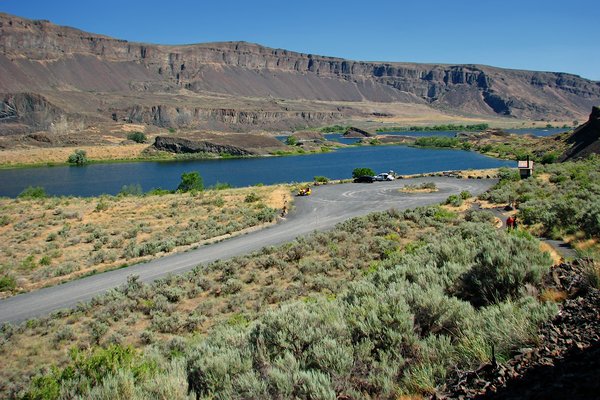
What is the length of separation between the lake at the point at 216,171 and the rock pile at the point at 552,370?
60.2 m

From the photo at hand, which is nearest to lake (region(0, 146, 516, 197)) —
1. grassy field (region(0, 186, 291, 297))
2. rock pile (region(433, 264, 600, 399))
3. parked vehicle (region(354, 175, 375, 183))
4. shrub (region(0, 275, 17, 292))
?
parked vehicle (region(354, 175, 375, 183))

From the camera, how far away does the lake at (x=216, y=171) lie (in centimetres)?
6769

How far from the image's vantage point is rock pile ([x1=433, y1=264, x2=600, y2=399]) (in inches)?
172

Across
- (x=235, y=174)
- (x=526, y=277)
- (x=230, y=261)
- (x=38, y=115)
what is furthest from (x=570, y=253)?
(x=38, y=115)

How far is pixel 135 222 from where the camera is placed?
112 feet

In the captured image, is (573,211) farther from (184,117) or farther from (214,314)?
(184,117)

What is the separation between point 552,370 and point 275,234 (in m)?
23.5

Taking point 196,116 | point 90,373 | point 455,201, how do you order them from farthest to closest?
point 196,116
point 455,201
point 90,373

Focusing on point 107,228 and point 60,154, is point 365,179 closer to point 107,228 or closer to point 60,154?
point 107,228

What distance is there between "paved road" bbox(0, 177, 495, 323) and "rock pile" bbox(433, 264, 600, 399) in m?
16.9

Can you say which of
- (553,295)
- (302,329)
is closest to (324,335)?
(302,329)

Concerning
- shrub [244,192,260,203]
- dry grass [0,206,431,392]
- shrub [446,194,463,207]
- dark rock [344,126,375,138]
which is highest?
dark rock [344,126,375,138]

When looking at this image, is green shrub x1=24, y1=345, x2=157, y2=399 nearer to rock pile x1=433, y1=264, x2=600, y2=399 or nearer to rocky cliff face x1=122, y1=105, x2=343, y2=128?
rock pile x1=433, y1=264, x2=600, y2=399

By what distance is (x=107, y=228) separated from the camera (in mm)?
32375
